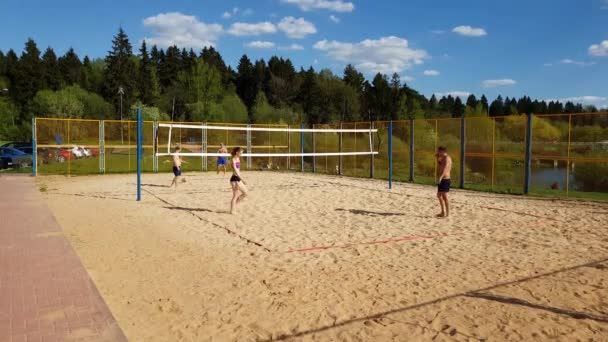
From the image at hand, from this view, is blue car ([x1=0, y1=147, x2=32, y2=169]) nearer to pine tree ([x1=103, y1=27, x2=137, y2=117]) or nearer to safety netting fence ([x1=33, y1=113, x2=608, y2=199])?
safety netting fence ([x1=33, y1=113, x2=608, y2=199])

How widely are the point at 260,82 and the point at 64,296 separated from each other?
8779cm

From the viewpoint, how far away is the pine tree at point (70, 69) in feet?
274

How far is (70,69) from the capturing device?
8519cm

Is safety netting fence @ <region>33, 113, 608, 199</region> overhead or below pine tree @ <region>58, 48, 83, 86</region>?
below

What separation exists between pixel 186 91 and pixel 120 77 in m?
12.5

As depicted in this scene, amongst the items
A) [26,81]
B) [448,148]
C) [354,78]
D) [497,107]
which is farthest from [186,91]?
[497,107]

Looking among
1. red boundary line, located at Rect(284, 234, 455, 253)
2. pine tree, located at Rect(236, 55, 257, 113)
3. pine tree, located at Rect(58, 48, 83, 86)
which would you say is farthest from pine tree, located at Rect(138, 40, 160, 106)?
red boundary line, located at Rect(284, 234, 455, 253)

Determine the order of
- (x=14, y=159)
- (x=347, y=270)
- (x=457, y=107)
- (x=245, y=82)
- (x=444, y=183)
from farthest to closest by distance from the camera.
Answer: (x=457, y=107) < (x=245, y=82) < (x=14, y=159) < (x=444, y=183) < (x=347, y=270)

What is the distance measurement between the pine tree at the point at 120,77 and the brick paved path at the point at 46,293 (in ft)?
235

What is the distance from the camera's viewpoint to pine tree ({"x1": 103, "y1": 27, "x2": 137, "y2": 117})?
248 feet

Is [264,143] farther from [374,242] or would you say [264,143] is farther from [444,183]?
[374,242]

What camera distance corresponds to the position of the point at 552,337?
3.73 m

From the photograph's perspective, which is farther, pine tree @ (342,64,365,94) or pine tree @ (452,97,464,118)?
pine tree @ (452,97,464,118)

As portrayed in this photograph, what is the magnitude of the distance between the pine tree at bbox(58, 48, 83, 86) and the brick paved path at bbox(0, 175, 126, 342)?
8314cm
